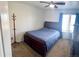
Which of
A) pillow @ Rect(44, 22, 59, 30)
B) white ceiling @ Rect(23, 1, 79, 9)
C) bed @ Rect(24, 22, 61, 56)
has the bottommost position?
bed @ Rect(24, 22, 61, 56)

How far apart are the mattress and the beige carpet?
7 cm

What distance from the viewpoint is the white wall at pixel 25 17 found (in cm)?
107

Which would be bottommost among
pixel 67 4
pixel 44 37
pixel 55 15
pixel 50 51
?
pixel 50 51

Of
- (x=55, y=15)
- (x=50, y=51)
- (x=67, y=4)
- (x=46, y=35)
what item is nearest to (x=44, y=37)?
(x=46, y=35)

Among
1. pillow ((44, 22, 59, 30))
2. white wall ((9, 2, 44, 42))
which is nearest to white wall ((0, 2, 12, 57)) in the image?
white wall ((9, 2, 44, 42))

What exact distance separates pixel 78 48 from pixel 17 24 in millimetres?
672

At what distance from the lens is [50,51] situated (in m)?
1.10

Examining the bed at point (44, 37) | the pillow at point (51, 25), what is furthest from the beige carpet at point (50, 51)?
the pillow at point (51, 25)

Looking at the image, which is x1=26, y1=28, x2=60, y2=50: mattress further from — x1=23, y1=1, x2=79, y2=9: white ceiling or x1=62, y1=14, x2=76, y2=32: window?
x1=23, y1=1, x2=79, y2=9: white ceiling

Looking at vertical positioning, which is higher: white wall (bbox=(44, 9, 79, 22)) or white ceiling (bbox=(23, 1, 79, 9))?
white ceiling (bbox=(23, 1, 79, 9))

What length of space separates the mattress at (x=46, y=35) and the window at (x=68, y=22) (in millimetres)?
90

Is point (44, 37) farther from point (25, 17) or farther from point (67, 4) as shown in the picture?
point (67, 4)

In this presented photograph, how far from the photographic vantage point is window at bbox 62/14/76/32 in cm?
110

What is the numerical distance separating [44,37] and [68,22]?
0.30 meters
